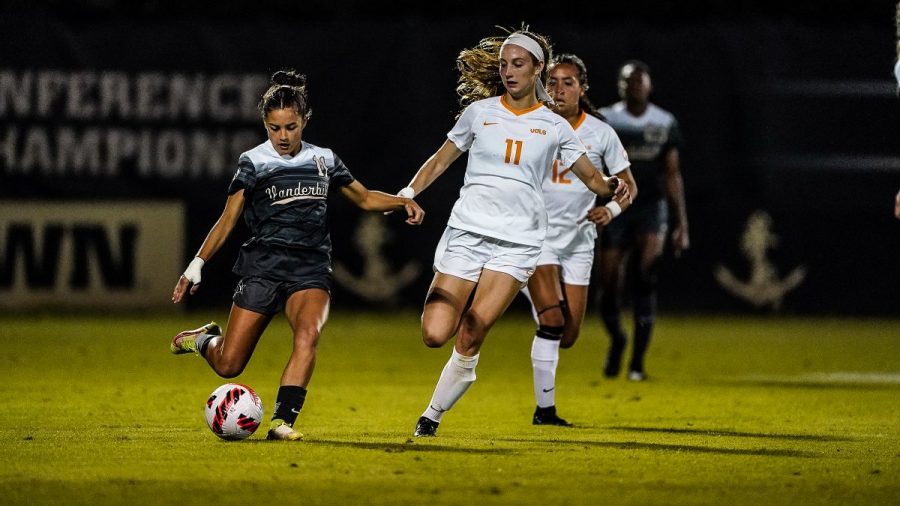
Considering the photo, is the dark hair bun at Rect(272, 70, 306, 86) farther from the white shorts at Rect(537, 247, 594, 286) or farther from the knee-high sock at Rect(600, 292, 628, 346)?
the knee-high sock at Rect(600, 292, 628, 346)

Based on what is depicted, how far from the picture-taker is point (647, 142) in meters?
13.8

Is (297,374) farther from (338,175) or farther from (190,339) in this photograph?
(338,175)

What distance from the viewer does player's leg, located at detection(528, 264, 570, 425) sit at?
33.1ft

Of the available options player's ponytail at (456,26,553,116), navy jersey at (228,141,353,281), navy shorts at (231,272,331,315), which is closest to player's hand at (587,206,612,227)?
player's ponytail at (456,26,553,116)

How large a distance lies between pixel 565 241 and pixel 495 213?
2.04 metres

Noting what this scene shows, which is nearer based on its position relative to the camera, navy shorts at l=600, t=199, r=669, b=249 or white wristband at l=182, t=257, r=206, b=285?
white wristband at l=182, t=257, r=206, b=285

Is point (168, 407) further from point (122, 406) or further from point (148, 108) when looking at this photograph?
point (148, 108)

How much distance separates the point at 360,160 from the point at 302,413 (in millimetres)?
9579

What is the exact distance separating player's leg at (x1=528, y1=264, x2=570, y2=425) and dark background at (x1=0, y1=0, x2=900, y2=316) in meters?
9.36

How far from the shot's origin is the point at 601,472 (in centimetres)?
772

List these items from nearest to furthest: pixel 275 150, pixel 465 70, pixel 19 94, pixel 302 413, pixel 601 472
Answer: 1. pixel 601 472
2. pixel 275 150
3. pixel 465 70
4. pixel 302 413
5. pixel 19 94

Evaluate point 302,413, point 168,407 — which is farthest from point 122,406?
point 302,413

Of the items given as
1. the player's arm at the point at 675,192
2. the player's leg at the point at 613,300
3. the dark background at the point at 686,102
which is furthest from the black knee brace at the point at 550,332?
the dark background at the point at 686,102

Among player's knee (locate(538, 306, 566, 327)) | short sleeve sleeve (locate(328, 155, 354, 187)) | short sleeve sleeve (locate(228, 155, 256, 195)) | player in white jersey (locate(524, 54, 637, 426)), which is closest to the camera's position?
short sleeve sleeve (locate(228, 155, 256, 195))
